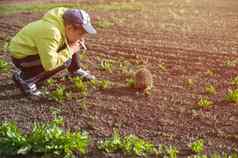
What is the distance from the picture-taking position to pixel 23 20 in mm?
12172

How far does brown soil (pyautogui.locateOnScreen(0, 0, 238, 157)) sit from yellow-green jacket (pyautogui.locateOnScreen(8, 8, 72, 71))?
1.71ft

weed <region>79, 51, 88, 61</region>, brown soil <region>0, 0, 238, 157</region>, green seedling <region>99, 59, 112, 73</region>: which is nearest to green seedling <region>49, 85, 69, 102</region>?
brown soil <region>0, 0, 238, 157</region>

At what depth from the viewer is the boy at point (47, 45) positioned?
7340mm

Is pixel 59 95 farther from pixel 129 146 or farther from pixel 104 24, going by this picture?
pixel 104 24

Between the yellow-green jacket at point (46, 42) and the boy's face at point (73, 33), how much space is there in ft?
0.18

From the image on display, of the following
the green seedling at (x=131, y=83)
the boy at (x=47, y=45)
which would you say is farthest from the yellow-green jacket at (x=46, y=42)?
the green seedling at (x=131, y=83)

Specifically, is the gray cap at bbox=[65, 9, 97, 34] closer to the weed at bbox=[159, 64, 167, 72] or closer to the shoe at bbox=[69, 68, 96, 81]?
the shoe at bbox=[69, 68, 96, 81]

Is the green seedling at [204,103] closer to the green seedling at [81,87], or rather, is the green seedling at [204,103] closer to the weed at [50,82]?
the green seedling at [81,87]

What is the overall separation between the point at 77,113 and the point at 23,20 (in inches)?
215

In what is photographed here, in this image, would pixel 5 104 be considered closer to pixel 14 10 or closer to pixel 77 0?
pixel 14 10

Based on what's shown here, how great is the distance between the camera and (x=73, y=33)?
745 centimetres

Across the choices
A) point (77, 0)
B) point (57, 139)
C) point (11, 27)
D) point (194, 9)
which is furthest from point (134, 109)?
point (77, 0)

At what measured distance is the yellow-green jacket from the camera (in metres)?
7.35

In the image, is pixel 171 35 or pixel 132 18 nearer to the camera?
pixel 171 35
